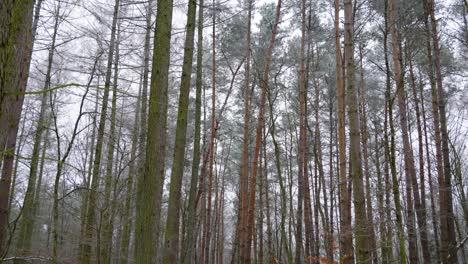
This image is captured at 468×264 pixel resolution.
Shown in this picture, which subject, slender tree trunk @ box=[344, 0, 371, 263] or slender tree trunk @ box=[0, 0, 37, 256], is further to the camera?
slender tree trunk @ box=[344, 0, 371, 263]

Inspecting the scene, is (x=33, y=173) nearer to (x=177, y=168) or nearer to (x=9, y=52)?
(x=177, y=168)

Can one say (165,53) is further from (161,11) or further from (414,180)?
(414,180)

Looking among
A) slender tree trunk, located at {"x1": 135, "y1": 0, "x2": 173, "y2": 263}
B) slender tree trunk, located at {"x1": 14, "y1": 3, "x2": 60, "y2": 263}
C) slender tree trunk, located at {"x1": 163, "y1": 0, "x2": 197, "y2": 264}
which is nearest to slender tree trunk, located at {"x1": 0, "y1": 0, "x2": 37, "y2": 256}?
slender tree trunk, located at {"x1": 135, "y1": 0, "x2": 173, "y2": 263}

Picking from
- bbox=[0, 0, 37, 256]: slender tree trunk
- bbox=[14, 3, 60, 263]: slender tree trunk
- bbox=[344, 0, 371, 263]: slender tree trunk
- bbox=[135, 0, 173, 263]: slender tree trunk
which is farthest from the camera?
bbox=[14, 3, 60, 263]: slender tree trunk

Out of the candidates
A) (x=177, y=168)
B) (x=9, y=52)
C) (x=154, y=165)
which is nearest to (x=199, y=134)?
(x=177, y=168)

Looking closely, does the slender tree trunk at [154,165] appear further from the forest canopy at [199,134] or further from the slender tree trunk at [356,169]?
the slender tree trunk at [356,169]

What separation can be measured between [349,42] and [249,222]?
5.62 meters

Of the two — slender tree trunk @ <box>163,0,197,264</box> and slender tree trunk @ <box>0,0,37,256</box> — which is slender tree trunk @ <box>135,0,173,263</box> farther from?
slender tree trunk @ <box>0,0,37,256</box>

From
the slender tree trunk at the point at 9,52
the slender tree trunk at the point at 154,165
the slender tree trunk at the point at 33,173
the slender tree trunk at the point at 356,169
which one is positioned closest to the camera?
the slender tree trunk at the point at 9,52

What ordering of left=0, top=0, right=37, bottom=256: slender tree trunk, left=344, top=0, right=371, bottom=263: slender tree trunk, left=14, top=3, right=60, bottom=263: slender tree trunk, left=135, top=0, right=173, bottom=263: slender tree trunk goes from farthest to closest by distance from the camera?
left=14, top=3, right=60, bottom=263: slender tree trunk
left=344, top=0, right=371, bottom=263: slender tree trunk
left=135, top=0, right=173, bottom=263: slender tree trunk
left=0, top=0, right=37, bottom=256: slender tree trunk

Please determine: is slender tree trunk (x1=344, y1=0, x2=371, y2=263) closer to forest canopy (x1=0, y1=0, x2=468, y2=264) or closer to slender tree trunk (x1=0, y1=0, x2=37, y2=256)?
forest canopy (x1=0, y1=0, x2=468, y2=264)

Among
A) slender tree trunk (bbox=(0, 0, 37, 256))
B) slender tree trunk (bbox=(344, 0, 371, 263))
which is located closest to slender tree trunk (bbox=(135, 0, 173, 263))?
slender tree trunk (bbox=(0, 0, 37, 256))

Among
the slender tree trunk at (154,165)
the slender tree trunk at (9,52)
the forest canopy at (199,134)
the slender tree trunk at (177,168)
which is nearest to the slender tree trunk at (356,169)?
the forest canopy at (199,134)

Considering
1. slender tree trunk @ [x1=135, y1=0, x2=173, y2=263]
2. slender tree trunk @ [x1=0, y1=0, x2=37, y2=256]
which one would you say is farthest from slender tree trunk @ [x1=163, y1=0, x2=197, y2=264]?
slender tree trunk @ [x1=0, y1=0, x2=37, y2=256]
